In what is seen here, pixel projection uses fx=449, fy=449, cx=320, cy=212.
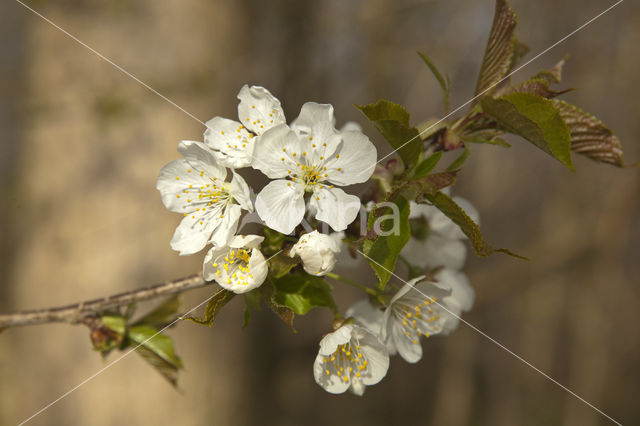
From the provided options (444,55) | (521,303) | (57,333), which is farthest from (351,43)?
(521,303)

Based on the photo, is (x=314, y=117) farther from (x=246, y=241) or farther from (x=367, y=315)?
(x=367, y=315)

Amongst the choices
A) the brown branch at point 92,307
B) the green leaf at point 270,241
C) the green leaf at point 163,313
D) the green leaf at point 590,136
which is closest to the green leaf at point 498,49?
the green leaf at point 590,136

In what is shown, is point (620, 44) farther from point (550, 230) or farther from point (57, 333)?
point (57, 333)

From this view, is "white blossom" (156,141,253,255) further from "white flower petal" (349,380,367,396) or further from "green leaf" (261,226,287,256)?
"white flower petal" (349,380,367,396)

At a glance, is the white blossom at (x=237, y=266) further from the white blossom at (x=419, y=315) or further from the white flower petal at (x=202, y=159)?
the white blossom at (x=419, y=315)

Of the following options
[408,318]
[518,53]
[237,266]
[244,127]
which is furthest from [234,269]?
[518,53]

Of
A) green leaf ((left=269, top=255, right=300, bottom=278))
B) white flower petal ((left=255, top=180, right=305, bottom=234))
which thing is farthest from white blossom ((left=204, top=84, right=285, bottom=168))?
green leaf ((left=269, top=255, right=300, bottom=278))
